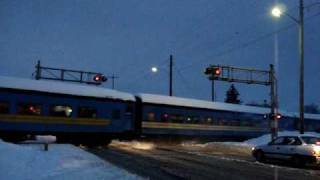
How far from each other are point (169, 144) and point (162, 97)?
3.64 meters

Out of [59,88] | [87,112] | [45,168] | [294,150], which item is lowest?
[45,168]

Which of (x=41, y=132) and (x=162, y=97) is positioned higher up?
(x=162, y=97)

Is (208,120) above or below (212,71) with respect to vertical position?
below

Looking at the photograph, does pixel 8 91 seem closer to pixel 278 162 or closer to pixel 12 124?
pixel 12 124

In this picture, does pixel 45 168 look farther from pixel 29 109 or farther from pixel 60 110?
pixel 60 110

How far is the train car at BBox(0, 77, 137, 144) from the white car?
11697mm

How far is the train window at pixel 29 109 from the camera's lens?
29.2 meters

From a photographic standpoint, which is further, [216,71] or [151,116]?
[216,71]

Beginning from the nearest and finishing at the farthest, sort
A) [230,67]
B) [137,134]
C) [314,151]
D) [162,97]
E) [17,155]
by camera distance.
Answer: [17,155]
[314,151]
[137,134]
[162,97]
[230,67]

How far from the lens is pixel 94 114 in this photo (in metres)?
33.4

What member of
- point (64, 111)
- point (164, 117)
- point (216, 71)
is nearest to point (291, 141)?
point (64, 111)

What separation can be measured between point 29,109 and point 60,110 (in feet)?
7.32

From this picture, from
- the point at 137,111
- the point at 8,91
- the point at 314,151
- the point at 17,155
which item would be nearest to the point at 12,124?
the point at 8,91

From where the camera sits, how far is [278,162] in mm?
25094
